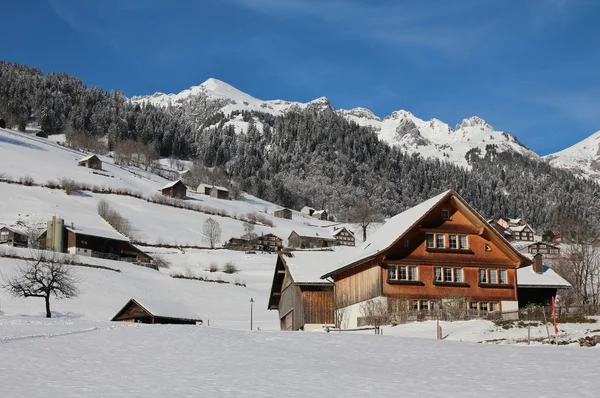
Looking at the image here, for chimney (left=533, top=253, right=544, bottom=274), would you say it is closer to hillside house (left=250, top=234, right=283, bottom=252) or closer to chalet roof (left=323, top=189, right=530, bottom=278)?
chalet roof (left=323, top=189, right=530, bottom=278)

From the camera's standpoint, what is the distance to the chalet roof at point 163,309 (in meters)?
55.7

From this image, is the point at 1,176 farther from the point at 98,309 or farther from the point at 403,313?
the point at 403,313

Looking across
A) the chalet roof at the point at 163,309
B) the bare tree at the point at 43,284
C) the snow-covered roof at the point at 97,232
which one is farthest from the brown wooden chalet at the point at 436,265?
the snow-covered roof at the point at 97,232

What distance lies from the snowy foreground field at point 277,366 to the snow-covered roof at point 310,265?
69.4 ft

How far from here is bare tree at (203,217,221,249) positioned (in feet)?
431

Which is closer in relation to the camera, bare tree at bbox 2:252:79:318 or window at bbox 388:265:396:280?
window at bbox 388:265:396:280

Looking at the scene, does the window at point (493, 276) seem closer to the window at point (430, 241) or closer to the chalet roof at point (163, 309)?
the window at point (430, 241)

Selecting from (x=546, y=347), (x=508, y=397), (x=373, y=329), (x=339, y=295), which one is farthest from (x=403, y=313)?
(x=508, y=397)

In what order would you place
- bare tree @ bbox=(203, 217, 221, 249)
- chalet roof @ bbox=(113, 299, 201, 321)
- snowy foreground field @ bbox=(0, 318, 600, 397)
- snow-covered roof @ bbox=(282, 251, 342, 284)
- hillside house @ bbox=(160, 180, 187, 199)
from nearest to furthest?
snowy foreground field @ bbox=(0, 318, 600, 397), snow-covered roof @ bbox=(282, 251, 342, 284), chalet roof @ bbox=(113, 299, 201, 321), bare tree @ bbox=(203, 217, 221, 249), hillside house @ bbox=(160, 180, 187, 199)

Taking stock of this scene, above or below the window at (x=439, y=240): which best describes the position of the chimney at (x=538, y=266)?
below

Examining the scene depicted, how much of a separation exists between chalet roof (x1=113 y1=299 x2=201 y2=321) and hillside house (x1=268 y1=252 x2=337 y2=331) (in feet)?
24.0

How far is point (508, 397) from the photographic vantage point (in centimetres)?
1630

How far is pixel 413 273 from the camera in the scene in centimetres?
5056

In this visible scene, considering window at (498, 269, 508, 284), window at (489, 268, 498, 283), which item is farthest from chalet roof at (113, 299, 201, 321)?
window at (498, 269, 508, 284)
